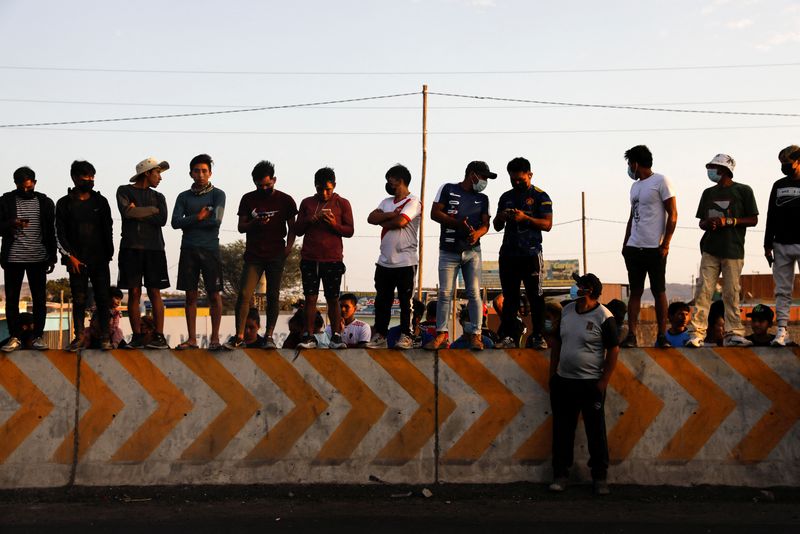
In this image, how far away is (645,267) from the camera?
8.46m

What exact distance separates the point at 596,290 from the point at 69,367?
15.5 feet

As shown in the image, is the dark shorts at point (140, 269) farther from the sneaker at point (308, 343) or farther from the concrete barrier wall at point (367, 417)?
the sneaker at point (308, 343)

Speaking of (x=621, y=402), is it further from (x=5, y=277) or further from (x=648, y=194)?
(x=5, y=277)

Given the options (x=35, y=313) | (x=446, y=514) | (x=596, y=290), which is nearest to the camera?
(x=446, y=514)

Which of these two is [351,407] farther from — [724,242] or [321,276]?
[724,242]

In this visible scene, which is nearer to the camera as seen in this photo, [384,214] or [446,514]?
[446,514]

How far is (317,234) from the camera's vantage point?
9203 millimetres

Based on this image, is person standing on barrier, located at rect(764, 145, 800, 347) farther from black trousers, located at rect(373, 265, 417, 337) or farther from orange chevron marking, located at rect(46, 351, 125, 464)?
orange chevron marking, located at rect(46, 351, 125, 464)

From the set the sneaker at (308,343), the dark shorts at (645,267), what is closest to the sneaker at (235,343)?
the sneaker at (308,343)

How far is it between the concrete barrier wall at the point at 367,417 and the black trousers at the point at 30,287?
1.70 ft

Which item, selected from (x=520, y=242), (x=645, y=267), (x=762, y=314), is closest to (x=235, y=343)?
(x=520, y=242)

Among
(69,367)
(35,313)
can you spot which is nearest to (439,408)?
(69,367)

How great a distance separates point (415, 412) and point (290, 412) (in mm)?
1126

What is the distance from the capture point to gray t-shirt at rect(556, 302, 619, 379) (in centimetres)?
795
